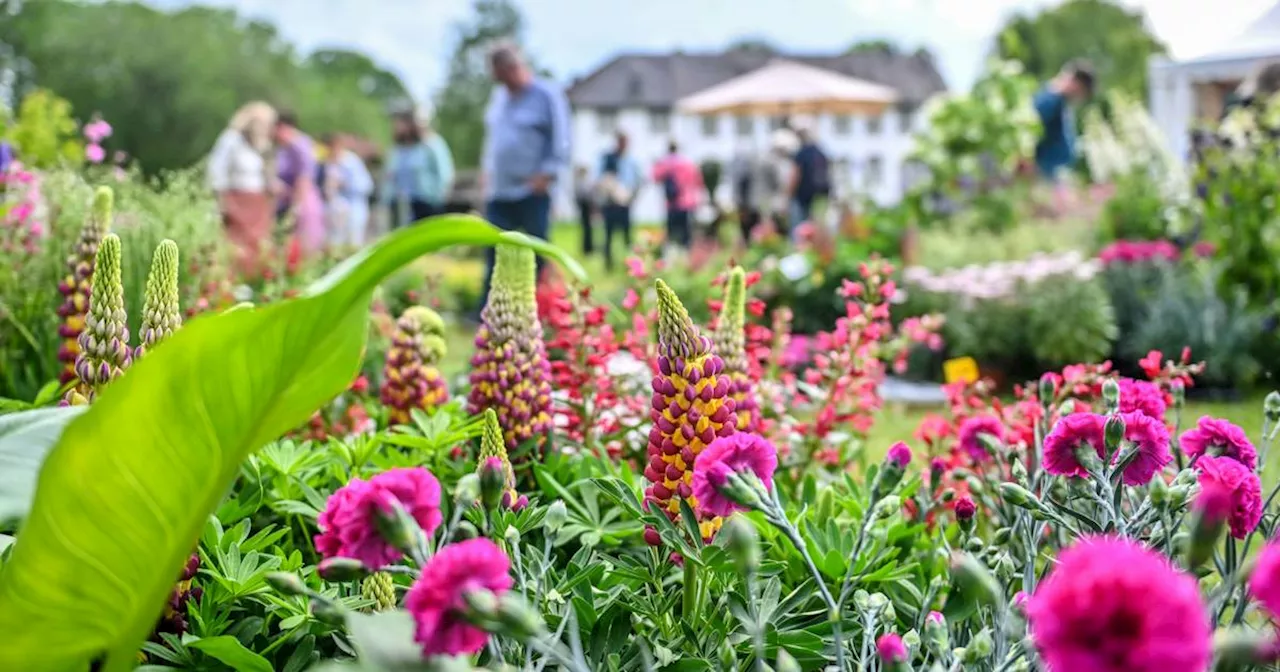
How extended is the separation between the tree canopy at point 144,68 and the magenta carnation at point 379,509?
30943 mm

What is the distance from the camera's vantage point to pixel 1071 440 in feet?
5.39

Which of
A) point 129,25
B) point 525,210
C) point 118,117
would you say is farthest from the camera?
point 129,25

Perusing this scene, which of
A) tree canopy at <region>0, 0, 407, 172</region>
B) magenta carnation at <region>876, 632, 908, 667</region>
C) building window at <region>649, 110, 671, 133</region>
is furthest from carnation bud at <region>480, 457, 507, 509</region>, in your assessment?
building window at <region>649, 110, 671, 133</region>

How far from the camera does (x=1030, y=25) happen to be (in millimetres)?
59406

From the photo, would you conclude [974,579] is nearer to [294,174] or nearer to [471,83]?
[294,174]

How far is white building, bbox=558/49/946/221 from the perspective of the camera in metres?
54.8

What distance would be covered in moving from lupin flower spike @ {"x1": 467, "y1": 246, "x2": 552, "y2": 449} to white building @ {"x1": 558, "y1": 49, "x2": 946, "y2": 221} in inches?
2034

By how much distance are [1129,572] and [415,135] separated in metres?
11.6

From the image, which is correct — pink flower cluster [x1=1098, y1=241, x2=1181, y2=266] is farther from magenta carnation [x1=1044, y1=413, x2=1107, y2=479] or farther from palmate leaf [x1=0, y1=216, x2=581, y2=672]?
palmate leaf [x1=0, y1=216, x2=581, y2=672]

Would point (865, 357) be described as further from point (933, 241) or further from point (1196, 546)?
point (933, 241)

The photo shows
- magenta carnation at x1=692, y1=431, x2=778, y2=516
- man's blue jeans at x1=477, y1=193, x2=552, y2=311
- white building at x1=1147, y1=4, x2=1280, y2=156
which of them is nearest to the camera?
magenta carnation at x1=692, y1=431, x2=778, y2=516

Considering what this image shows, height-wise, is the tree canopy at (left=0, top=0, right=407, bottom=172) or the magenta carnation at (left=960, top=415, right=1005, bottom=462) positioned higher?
the tree canopy at (left=0, top=0, right=407, bottom=172)

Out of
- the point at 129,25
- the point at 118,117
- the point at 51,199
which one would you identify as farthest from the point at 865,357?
the point at 129,25

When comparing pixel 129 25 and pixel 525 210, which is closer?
pixel 525 210
